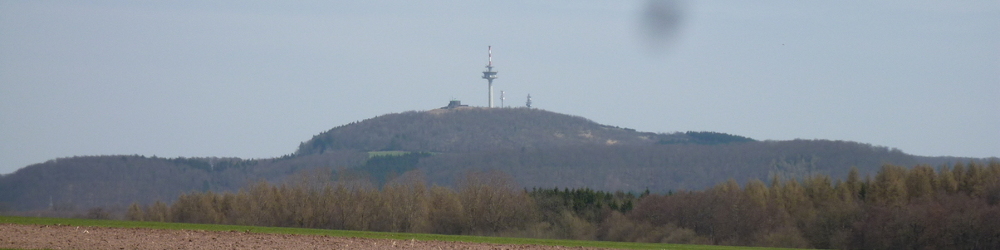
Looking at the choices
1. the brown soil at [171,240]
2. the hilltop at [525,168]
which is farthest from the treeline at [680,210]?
the hilltop at [525,168]

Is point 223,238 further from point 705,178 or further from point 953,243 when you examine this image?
point 705,178

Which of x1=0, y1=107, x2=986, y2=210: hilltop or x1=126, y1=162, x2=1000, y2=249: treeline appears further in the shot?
x1=0, y1=107, x2=986, y2=210: hilltop

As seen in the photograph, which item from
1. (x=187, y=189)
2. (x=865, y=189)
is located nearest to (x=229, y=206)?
(x=865, y=189)

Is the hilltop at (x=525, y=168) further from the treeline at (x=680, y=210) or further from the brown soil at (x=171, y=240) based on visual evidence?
the brown soil at (x=171, y=240)

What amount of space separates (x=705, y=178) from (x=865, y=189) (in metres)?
104

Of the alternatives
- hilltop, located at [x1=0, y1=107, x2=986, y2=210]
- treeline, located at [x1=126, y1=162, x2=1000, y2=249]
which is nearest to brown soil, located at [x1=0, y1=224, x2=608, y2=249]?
treeline, located at [x1=126, y1=162, x2=1000, y2=249]

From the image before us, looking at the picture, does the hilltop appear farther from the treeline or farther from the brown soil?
the brown soil

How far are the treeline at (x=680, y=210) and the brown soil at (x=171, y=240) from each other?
28.1m

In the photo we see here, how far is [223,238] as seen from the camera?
3381 centimetres

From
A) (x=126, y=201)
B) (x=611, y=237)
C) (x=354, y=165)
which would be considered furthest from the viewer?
(x=354, y=165)

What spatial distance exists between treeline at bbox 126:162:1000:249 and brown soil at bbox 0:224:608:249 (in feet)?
92.3

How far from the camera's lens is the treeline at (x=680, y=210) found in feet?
183

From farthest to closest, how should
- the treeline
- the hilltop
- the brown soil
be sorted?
1. the hilltop
2. the treeline
3. the brown soil

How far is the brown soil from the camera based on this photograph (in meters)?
29.6
